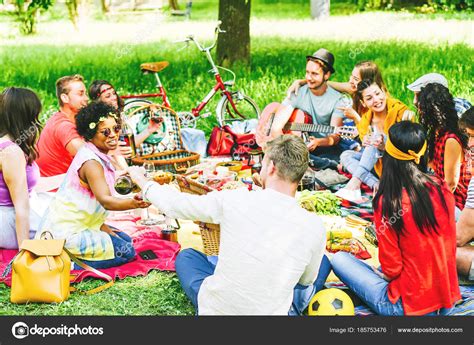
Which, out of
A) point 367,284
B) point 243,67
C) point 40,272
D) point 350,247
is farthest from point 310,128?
point 243,67

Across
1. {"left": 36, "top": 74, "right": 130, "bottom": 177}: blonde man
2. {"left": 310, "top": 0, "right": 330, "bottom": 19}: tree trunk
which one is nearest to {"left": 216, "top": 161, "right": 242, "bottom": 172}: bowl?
{"left": 36, "top": 74, "right": 130, "bottom": 177}: blonde man

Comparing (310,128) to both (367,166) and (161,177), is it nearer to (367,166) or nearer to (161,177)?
(367,166)

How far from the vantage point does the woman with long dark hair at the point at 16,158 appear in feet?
14.5

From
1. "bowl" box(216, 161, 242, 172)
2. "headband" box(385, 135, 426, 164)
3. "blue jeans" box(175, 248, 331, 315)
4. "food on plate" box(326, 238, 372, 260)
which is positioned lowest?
"food on plate" box(326, 238, 372, 260)

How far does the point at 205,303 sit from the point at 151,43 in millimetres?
11554

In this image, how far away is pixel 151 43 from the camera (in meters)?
14.5

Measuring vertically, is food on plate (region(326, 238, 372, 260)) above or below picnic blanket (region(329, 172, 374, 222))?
above

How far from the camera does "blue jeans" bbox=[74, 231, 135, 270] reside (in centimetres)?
446

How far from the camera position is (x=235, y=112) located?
8.16 meters

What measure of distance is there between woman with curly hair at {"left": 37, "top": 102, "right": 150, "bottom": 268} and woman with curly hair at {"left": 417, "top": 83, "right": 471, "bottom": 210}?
7.10ft

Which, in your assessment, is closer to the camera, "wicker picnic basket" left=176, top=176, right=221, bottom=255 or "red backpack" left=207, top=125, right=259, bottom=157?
"wicker picnic basket" left=176, top=176, right=221, bottom=255

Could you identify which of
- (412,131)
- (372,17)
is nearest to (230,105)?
(412,131)

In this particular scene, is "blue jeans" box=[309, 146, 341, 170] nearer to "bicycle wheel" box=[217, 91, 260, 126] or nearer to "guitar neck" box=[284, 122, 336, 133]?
"guitar neck" box=[284, 122, 336, 133]

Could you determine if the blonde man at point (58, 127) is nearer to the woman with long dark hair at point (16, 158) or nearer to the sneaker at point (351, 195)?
the woman with long dark hair at point (16, 158)
